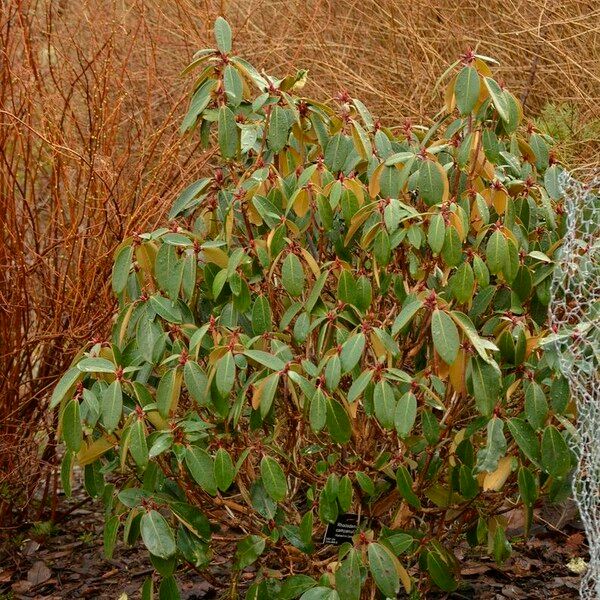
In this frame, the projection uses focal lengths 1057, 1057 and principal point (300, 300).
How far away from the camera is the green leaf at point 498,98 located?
2625 millimetres

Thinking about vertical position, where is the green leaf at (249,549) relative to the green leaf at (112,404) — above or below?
below

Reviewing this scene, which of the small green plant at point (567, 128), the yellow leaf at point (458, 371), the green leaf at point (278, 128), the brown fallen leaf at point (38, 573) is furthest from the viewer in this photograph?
the small green plant at point (567, 128)

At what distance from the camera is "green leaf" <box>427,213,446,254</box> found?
8.36ft

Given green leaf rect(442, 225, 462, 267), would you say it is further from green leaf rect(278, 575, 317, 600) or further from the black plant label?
green leaf rect(278, 575, 317, 600)

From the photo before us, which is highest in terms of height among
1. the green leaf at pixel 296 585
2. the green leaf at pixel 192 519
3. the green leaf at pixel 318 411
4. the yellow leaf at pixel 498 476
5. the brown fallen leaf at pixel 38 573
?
the green leaf at pixel 318 411

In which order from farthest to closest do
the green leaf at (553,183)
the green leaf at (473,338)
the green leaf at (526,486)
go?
the green leaf at (553,183) < the green leaf at (526,486) < the green leaf at (473,338)

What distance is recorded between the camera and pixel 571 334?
243 centimetres

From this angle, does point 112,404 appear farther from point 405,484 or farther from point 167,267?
point 405,484

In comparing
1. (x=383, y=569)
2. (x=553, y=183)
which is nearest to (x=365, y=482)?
(x=383, y=569)

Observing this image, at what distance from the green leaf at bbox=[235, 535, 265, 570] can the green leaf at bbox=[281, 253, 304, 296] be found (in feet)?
2.19

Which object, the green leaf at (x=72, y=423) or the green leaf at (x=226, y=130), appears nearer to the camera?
the green leaf at (x=72, y=423)

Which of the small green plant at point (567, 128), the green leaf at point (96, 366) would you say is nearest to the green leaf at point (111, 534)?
the green leaf at point (96, 366)

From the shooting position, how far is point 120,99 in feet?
11.2

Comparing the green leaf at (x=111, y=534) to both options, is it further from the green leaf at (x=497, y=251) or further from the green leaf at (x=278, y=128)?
the green leaf at (x=497, y=251)
